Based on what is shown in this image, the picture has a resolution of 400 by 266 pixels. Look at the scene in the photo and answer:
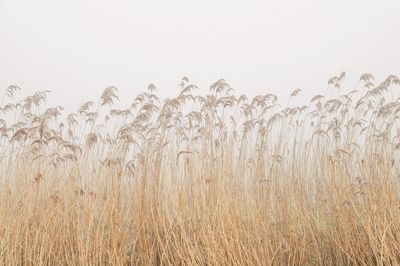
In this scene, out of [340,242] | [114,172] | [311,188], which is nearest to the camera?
[114,172]

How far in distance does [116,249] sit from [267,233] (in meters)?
1.03

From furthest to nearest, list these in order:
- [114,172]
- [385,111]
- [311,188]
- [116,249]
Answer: [311,188] → [385,111] → [114,172] → [116,249]

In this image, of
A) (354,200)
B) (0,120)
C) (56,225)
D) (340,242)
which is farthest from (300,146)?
(0,120)

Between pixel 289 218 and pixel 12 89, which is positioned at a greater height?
pixel 12 89

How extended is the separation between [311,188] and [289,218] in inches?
28.8

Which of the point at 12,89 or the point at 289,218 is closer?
the point at 289,218

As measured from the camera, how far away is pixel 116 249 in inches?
99.0

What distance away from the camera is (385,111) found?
10.6 feet

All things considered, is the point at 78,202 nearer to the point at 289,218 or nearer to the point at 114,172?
the point at 114,172

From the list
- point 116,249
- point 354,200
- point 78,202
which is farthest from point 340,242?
point 78,202

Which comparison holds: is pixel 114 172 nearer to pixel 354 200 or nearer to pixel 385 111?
pixel 354 200

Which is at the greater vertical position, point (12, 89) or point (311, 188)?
point (12, 89)

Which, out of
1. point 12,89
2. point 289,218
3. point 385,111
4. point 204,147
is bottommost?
point 289,218

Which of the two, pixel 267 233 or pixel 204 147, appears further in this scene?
pixel 204 147
